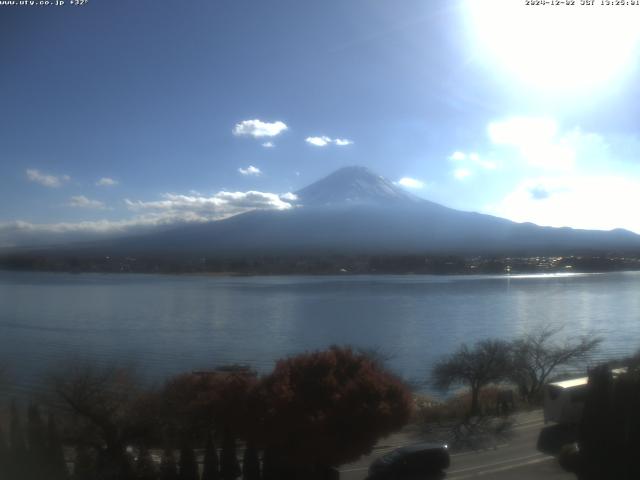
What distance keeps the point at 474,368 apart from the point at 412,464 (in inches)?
144

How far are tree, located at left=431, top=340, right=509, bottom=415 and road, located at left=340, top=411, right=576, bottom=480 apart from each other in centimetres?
186

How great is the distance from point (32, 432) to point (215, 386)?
1598 mm

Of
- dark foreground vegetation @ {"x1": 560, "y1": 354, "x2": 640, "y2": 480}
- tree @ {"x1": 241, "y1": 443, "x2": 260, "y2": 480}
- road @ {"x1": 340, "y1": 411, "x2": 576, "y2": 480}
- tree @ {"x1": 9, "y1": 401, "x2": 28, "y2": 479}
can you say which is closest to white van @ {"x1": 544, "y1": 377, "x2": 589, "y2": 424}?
road @ {"x1": 340, "y1": 411, "x2": 576, "y2": 480}

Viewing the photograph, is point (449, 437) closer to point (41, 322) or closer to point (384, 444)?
point (384, 444)

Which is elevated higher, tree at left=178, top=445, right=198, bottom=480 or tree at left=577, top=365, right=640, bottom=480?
tree at left=577, top=365, right=640, bottom=480

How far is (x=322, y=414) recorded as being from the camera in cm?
477

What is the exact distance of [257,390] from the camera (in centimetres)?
526

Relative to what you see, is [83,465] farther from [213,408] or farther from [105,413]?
[213,408]

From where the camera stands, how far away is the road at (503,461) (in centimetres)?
443

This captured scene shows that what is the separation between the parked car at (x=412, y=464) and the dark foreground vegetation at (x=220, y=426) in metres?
0.29

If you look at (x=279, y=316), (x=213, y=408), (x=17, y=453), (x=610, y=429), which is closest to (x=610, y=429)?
(x=610, y=429)

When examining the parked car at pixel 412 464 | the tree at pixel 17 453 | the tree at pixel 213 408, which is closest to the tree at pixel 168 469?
the tree at pixel 213 408

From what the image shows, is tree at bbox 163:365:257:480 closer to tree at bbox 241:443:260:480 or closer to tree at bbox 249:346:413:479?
tree at bbox 241:443:260:480

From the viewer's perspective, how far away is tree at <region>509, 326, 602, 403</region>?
796cm
